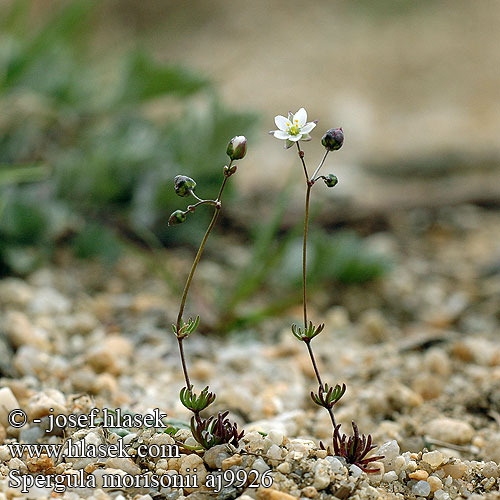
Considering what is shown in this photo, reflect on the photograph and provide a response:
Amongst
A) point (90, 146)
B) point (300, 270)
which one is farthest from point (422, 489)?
point (90, 146)

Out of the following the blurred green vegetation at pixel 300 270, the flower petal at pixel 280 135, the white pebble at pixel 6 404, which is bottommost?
A: the white pebble at pixel 6 404

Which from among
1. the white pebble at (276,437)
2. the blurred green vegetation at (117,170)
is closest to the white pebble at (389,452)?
the white pebble at (276,437)

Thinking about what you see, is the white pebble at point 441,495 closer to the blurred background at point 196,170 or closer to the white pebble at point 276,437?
the white pebble at point 276,437

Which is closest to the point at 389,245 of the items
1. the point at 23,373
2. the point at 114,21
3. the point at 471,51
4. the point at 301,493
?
the point at 23,373

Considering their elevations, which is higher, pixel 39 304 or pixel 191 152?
pixel 191 152

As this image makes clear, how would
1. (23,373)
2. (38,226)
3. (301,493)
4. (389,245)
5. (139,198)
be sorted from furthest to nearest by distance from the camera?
(389,245) < (139,198) < (38,226) < (23,373) < (301,493)

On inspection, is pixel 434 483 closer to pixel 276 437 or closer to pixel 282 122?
pixel 276 437

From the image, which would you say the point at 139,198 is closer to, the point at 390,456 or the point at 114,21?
the point at 390,456
